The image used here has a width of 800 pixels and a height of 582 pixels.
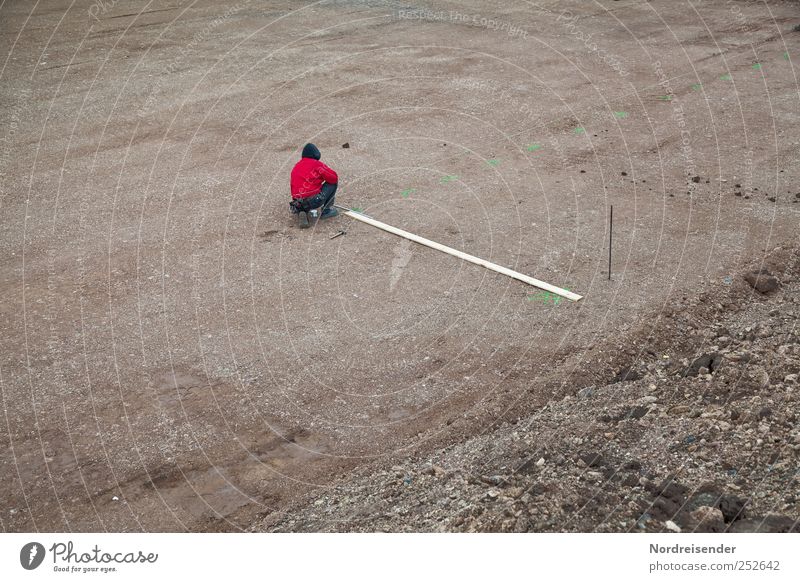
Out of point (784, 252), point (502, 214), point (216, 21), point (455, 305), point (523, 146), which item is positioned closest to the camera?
point (455, 305)

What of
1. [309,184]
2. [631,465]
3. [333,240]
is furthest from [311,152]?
[631,465]

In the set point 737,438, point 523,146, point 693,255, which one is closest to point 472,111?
point 523,146

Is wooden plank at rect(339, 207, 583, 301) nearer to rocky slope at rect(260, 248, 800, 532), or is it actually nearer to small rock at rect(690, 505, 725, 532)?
rocky slope at rect(260, 248, 800, 532)

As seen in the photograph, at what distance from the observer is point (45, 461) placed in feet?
29.8

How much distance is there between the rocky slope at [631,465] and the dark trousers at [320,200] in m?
6.28

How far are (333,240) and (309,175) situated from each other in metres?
1.28

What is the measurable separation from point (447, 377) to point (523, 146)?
844cm

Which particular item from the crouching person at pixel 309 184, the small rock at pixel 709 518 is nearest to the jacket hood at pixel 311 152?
the crouching person at pixel 309 184

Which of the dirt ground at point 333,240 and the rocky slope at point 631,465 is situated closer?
the rocky slope at point 631,465

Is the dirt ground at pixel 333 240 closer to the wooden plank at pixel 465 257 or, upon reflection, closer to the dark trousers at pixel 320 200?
the wooden plank at pixel 465 257

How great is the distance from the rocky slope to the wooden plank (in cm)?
186

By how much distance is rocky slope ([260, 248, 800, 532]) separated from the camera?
709 cm

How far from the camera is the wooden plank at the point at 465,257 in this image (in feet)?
39.6

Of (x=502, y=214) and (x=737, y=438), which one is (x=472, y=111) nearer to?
(x=502, y=214)
